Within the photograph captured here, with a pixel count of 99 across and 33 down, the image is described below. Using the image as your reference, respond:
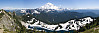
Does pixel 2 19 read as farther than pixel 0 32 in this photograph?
Yes

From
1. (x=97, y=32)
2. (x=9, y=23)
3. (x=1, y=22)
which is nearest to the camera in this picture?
→ (x=97, y=32)

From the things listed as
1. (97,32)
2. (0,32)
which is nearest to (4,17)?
(0,32)

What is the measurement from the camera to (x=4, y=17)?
611 ft

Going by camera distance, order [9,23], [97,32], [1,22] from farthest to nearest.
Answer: [9,23], [1,22], [97,32]

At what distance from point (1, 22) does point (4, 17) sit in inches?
711

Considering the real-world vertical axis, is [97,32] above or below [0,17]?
below

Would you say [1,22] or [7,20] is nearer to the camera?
[1,22]

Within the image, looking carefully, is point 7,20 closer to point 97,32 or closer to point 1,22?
point 1,22

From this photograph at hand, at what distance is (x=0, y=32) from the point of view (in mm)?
126000

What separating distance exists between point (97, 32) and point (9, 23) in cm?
12404

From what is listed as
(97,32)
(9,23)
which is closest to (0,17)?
(9,23)

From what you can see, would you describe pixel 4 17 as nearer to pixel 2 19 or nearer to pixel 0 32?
pixel 2 19

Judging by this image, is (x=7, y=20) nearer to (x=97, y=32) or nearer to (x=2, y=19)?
(x=2, y=19)

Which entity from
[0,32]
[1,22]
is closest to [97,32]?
[0,32]
